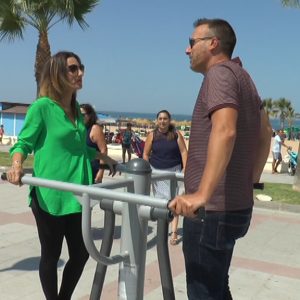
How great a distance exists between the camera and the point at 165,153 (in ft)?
20.2

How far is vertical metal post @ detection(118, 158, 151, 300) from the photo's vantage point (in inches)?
87.9

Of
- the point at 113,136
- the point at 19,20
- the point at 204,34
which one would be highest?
the point at 19,20

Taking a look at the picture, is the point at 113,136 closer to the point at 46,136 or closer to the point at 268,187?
the point at 268,187

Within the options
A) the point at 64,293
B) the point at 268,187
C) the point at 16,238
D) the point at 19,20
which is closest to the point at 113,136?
the point at 19,20

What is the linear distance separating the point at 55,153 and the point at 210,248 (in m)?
1.15

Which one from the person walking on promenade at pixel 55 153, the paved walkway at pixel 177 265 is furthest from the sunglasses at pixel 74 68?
the paved walkway at pixel 177 265

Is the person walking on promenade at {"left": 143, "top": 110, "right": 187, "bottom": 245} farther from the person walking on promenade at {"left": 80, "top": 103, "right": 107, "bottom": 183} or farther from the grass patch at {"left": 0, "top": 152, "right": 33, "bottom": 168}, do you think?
the grass patch at {"left": 0, "top": 152, "right": 33, "bottom": 168}

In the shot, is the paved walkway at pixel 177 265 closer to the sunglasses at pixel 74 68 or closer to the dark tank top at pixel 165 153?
the dark tank top at pixel 165 153

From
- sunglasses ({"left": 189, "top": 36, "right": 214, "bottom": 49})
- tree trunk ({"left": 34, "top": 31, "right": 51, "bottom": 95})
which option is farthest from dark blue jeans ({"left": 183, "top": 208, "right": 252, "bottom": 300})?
tree trunk ({"left": 34, "top": 31, "right": 51, "bottom": 95})

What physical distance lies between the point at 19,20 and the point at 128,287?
51.9 feet

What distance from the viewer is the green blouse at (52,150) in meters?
2.96

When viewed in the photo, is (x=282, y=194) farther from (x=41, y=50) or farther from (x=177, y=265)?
(x=41, y=50)

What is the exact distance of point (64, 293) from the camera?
10.6 feet

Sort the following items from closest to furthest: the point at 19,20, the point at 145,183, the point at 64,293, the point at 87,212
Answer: the point at 87,212, the point at 145,183, the point at 64,293, the point at 19,20
